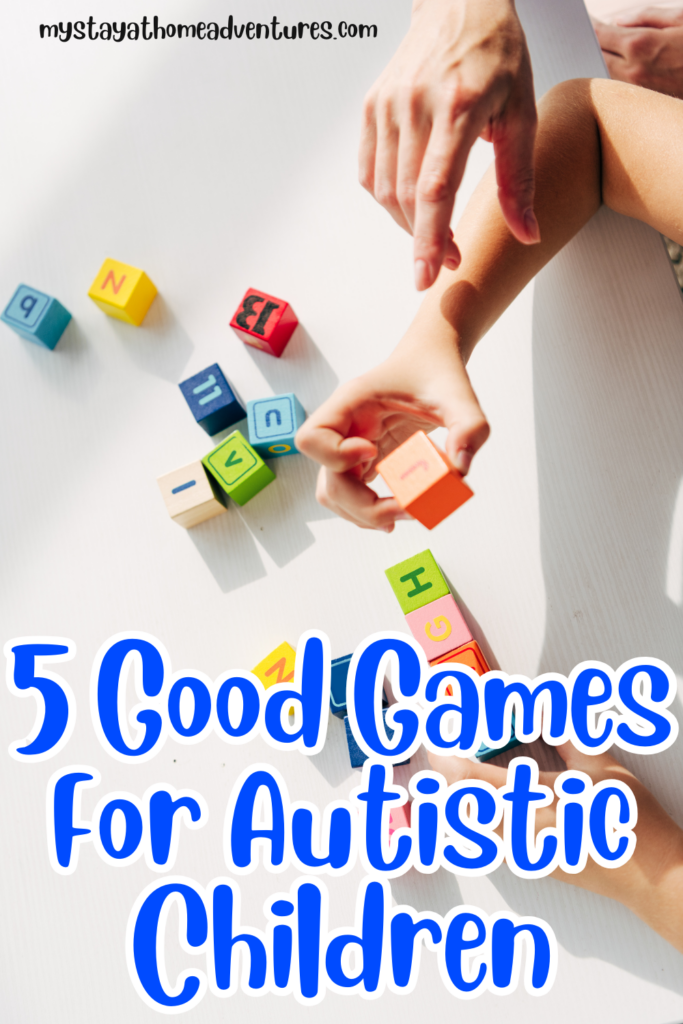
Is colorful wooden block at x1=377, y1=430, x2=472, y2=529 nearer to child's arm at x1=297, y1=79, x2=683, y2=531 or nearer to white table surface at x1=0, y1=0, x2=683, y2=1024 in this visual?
child's arm at x1=297, y1=79, x2=683, y2=531

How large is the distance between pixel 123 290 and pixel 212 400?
184 mm

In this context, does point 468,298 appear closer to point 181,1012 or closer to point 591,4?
point 591,4

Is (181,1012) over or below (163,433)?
below

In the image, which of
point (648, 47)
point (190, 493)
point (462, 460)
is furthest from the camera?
point (648, 47)

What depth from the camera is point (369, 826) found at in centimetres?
73

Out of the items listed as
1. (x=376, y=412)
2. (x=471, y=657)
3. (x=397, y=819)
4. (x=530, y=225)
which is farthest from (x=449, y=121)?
(x=397, y=819)

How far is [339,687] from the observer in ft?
2.49

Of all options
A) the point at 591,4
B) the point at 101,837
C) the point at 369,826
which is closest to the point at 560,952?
the point at 369,826

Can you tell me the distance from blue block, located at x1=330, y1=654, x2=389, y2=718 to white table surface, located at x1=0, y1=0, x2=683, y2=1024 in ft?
0.08

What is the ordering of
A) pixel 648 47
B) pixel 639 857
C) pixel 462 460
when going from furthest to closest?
1. pixel 648 47
2. pixel 639 857
3. pixel 462 460

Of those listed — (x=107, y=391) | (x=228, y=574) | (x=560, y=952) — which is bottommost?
(x=560, y=952)

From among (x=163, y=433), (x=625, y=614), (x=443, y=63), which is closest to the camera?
(x=443, y=63)

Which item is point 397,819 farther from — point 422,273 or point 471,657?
point 422,273

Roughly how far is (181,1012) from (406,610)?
45 centimetres
